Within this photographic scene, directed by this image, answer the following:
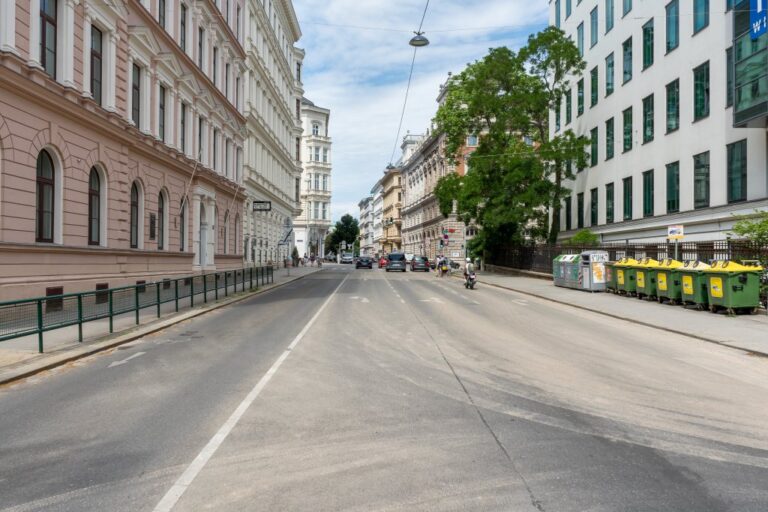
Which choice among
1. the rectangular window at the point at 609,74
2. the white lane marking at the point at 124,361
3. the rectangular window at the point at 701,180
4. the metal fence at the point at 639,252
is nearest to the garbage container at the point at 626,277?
the metal fence at the point at 639,252

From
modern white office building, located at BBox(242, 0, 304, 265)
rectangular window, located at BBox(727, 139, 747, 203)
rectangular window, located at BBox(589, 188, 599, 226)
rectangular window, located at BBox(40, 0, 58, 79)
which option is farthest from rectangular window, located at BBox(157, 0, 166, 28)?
rectangular window, located at BBox(589, 188, 599, 226)

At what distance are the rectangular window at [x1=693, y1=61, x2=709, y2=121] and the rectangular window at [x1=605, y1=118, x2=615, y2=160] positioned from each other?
28.6ft

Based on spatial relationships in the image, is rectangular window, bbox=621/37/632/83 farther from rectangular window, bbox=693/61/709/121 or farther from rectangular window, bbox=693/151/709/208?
rectangular window, bbox=693/151/709/208

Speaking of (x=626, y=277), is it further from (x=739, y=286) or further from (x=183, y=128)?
(x=183, y=128)

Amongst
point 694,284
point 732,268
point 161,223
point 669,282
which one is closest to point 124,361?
point 732,268

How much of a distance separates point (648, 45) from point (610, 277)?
14445mm

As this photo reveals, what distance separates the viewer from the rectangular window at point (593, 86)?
38.6 metres

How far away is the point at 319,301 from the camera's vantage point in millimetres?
21562

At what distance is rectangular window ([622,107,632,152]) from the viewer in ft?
111

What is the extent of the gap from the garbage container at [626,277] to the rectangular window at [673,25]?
12404 millimetres

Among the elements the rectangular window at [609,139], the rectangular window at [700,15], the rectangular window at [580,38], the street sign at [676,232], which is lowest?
the street sign at [676,232]

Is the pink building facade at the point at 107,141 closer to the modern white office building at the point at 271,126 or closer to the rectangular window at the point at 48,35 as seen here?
the rectangular window at the point at 48,35

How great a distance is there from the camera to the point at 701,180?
87.8 feet

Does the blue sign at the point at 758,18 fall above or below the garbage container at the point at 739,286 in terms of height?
above
